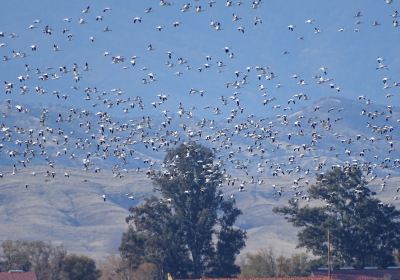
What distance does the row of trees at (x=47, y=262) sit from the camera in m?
106

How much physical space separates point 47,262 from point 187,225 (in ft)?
40.1

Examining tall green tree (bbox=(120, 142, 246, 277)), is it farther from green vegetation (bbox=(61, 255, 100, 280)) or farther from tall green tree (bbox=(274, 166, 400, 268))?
tall green tree (bbox=(274, 166, 400, 268))

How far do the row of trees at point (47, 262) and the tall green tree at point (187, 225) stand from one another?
347cm

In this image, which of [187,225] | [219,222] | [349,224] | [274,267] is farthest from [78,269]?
[349,224]

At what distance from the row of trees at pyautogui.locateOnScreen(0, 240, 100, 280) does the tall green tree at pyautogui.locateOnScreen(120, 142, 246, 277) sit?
3.47m

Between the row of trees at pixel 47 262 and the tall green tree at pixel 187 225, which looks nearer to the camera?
the tall green tree at pixel 187 225

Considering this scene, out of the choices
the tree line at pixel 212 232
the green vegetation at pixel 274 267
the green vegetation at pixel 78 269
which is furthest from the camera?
the green vegetation at pixel 274 267

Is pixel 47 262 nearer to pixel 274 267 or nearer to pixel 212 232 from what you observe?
pixel 212 232

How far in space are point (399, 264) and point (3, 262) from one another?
34.0 m

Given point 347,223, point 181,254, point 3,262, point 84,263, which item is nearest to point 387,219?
point 347,223

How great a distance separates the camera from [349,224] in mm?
105750

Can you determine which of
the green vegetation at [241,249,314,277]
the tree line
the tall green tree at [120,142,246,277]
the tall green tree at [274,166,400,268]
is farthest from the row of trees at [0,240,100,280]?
the tall green tree at [274,166,400,268]

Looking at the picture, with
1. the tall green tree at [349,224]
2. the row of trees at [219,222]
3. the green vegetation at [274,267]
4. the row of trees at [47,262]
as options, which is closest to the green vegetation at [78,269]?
the row of trees at [47,262]

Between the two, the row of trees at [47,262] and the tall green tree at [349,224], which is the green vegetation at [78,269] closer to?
the row of trees at [47,262]
